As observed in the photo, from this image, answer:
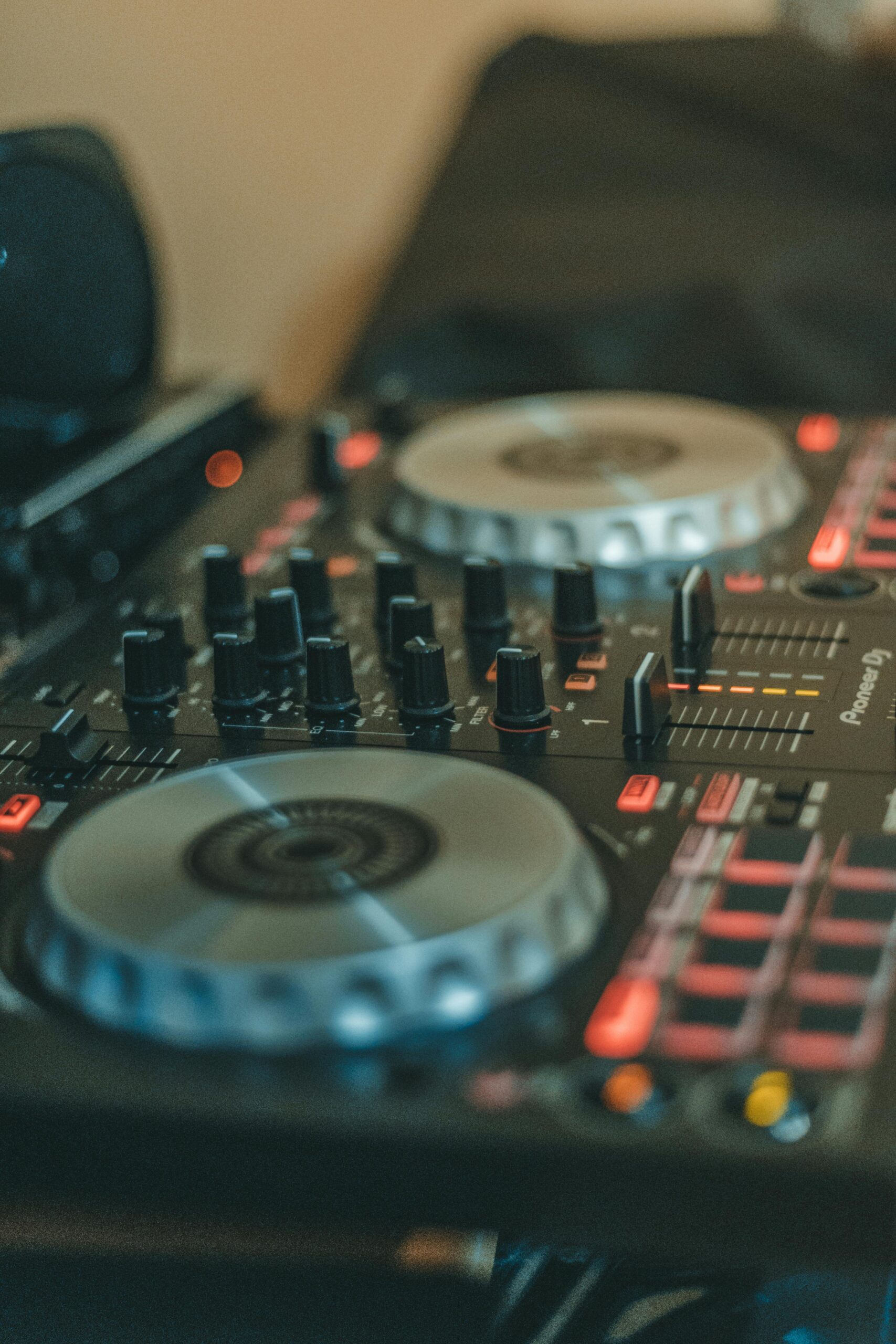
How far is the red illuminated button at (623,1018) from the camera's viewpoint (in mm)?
513

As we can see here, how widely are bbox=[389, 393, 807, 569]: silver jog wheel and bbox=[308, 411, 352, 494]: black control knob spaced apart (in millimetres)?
53

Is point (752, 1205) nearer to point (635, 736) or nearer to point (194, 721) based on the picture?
point (635, 736)

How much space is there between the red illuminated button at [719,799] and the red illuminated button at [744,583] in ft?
0.87

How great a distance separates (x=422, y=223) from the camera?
1.65 m

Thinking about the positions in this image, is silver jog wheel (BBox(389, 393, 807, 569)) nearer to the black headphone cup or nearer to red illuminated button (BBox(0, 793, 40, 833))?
the black headphone cup

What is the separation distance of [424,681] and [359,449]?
1.72ft

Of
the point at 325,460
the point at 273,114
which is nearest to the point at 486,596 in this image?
the point at 325,460

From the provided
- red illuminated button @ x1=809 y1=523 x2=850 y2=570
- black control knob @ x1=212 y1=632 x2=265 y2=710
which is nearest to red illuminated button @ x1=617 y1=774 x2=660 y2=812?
black control knob @ x1=212 y1=632 x2=265 y2=710

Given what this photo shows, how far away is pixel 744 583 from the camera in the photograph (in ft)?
3.13

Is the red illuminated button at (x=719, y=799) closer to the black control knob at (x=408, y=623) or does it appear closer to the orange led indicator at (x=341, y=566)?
the black control knob at (x=408, y=623)

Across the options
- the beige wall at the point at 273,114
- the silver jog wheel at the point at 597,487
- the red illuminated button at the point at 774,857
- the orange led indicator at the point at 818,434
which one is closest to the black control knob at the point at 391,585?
the silver jog wheel at the point at 597,487

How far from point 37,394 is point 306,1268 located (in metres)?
0.66

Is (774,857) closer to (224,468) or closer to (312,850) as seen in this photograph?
(312,850)

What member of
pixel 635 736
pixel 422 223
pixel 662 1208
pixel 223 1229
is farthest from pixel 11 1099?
pixel 422 223
